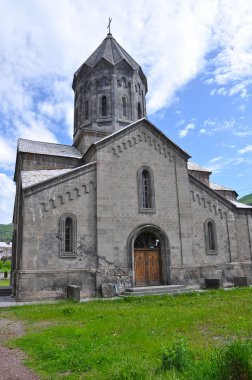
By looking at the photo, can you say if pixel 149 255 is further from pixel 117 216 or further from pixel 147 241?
pixel 117 216

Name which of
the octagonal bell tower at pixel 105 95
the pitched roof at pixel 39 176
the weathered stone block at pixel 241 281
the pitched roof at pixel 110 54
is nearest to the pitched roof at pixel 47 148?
the octagonal bell tower at pixel 105 95

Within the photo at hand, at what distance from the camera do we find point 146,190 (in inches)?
727

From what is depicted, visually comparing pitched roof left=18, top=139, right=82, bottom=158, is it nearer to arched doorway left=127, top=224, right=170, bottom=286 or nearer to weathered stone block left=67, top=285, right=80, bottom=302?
arched doorway left=127, top=224, right=170, bottom=286

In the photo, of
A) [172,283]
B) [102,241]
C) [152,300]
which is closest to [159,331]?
[152,300]

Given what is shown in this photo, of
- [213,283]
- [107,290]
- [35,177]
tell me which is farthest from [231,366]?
[35,177]

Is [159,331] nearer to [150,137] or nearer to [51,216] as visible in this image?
[51,216]

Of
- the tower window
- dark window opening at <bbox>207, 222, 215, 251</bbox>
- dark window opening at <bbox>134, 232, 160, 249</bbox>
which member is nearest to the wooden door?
dark window opening at <bbox>134, 232, 160, 249</bbox>

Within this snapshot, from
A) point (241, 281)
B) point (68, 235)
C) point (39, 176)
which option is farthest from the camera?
point (241, 281)

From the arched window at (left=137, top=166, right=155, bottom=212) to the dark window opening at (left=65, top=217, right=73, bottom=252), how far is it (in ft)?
13.2

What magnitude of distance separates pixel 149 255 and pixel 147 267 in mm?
665

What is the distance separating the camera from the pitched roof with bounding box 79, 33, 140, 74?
2420 cm

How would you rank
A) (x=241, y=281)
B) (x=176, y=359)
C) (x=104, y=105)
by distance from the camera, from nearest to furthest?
(x=176, y=359) → (x=241, y=281) → (x=104, y=105)

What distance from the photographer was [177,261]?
58.4ft

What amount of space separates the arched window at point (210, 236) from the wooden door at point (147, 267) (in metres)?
3.44
